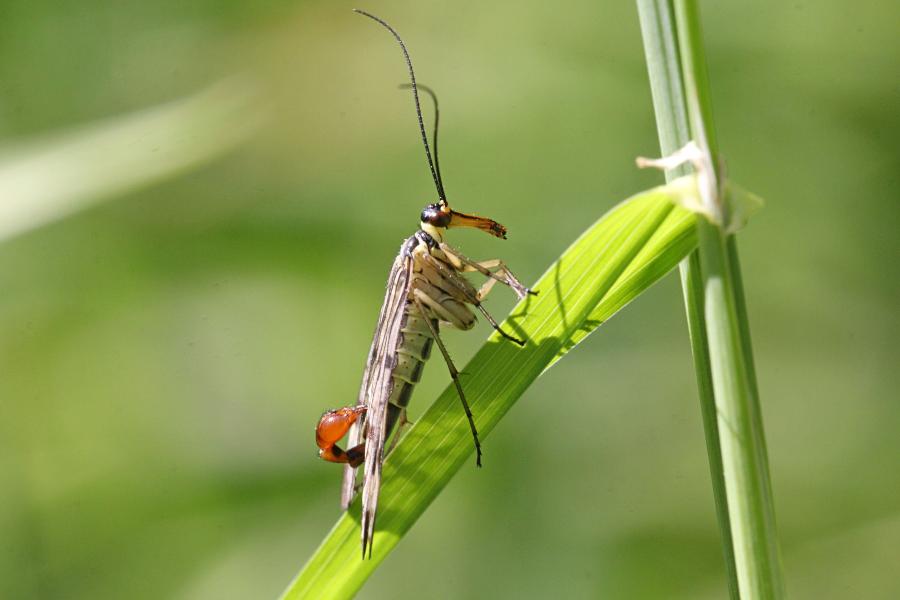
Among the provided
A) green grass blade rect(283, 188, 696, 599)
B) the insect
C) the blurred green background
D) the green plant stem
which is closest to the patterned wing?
the insect

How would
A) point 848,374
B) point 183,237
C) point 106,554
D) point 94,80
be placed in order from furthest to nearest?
point 94,80
point 183,237
point 848,374
point 106,554

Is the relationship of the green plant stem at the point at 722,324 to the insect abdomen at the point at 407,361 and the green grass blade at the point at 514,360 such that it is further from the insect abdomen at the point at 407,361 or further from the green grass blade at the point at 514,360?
the insect abdomen at the point at 407,361

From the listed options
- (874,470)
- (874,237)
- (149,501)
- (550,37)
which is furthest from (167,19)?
(874,470)

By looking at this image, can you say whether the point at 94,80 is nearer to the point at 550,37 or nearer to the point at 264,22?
the point at 264,22

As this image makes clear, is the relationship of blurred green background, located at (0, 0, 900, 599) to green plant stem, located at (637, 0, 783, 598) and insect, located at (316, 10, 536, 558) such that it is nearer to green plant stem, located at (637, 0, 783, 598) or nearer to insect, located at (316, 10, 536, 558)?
insect, located at (316, 10, 536, 558)

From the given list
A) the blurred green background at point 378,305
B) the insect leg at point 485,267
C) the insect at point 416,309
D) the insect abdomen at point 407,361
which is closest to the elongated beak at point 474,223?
the insect at point 416,309

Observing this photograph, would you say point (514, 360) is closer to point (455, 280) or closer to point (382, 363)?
point (382, 363)
